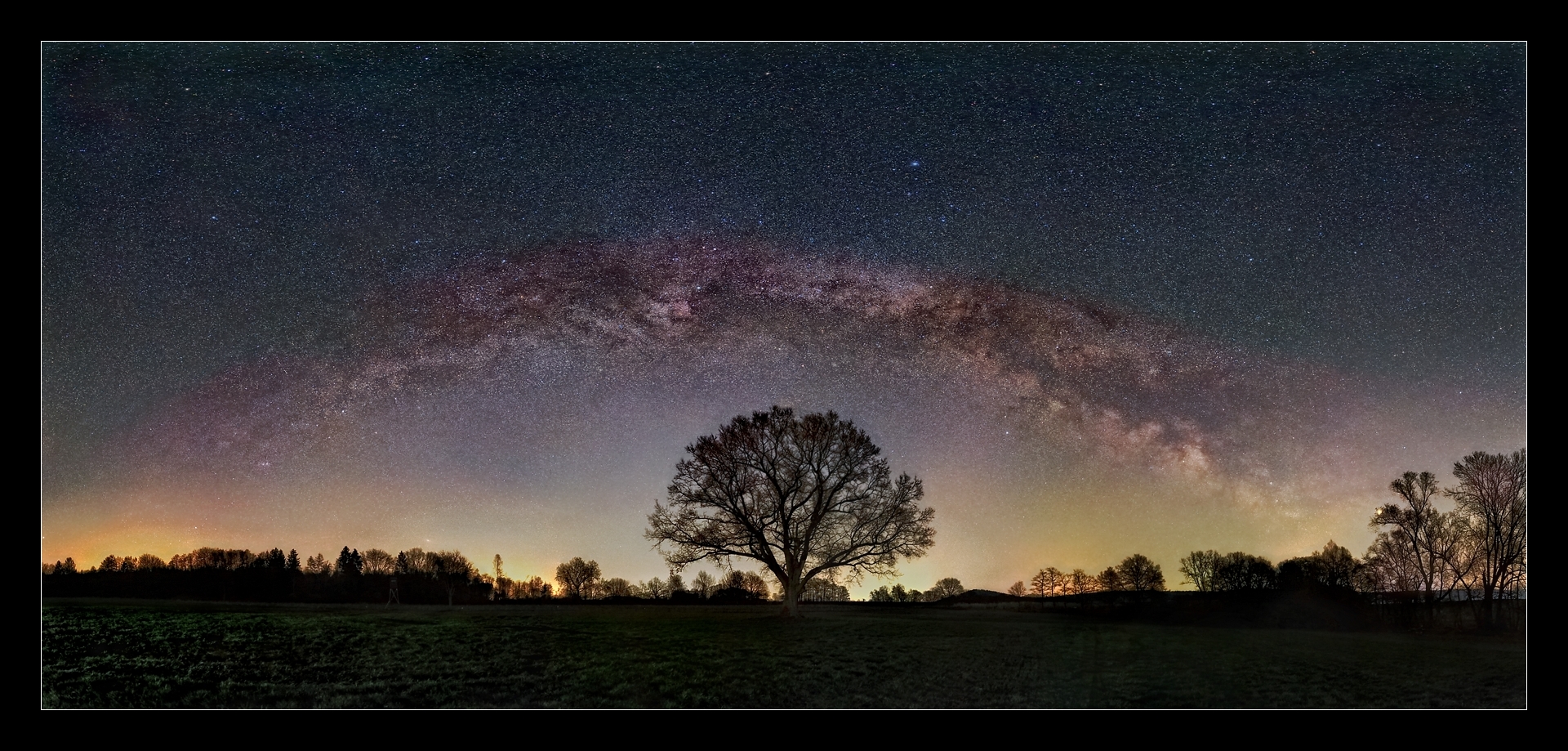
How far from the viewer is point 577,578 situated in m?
25.9

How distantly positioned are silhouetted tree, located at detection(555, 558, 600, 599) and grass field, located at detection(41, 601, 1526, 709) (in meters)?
1.61

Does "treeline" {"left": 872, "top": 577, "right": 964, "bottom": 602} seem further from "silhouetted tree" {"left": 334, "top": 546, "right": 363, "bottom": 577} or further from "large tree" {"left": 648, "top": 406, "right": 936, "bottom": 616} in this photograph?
"silhouetted tree" {"left": 334, "top": 546, "right": 363, "bottom": 577}

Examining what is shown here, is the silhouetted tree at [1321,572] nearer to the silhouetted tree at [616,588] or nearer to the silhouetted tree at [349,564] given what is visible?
the silhouetted tree at [616,588]

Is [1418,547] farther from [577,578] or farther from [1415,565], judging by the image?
[577,578]

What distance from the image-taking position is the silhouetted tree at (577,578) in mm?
24906

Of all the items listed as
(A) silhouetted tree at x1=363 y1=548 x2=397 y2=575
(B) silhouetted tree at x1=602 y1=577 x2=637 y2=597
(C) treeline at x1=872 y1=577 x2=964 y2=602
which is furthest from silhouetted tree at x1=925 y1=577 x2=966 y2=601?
(A) silhouetted tree at x1=363 y1=548 x2=397 y2=575

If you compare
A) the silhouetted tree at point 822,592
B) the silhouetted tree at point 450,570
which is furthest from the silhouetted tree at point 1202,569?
the silhouetted tree at point 450,570

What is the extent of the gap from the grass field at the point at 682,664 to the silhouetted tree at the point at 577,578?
161cm

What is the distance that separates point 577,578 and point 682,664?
31.4 feet

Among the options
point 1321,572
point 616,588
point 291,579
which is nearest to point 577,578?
point 616,588

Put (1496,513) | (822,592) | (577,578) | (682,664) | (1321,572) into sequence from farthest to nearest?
1. (822,592)
2. (1321,572)
3. (577,578)
4. (1496,513)
5. (682,664)
